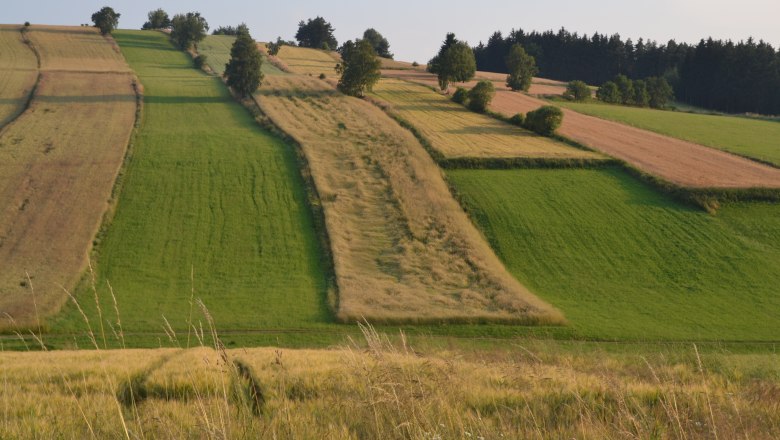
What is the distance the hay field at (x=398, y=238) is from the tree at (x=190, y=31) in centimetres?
6991

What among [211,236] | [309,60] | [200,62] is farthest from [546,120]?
[309,60]

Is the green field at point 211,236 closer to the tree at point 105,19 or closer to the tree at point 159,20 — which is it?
the tree at point 105,19

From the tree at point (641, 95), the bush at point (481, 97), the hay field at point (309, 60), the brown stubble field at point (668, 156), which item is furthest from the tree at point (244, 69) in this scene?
the tree at point (641, 95)

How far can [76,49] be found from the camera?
347 ft

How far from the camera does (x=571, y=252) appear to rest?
3594 centimetres

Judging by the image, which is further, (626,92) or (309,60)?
(309,60)

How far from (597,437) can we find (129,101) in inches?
2862

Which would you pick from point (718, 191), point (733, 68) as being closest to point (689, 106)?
point (733, 68)

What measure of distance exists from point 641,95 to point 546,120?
55.9m

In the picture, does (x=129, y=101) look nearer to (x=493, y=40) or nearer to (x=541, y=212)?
(x=541, y=212)

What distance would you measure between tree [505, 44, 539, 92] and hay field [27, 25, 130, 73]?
5794 centimetres

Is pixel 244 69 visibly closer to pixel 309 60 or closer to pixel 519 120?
pixel 519 120

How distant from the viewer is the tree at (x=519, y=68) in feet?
330

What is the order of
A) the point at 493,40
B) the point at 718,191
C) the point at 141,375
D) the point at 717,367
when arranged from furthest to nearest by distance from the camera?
the point at 493,40
the point at 718,191
the point at 717,367
the point at 141,375
